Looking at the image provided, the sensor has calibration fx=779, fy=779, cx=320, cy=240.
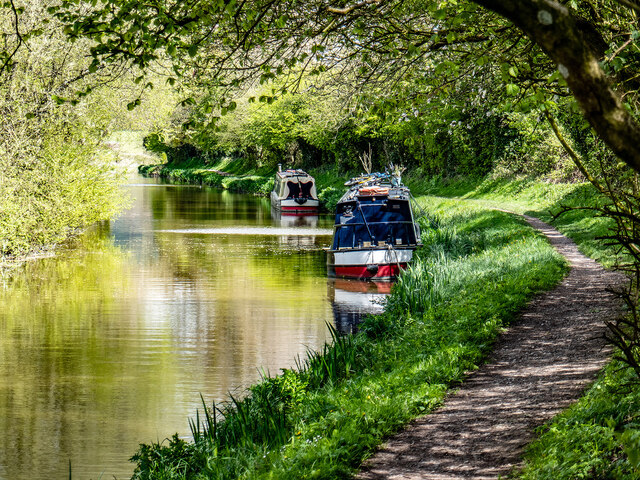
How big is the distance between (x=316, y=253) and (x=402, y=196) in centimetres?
543

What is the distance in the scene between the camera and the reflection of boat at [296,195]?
45.9 m

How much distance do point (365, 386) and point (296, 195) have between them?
3874cm

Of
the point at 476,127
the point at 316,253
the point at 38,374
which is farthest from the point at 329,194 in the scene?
the point at 38,374

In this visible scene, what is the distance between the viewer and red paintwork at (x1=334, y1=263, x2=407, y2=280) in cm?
2330

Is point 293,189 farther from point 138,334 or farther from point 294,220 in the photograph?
point 138,334

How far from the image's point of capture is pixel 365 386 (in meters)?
8.52

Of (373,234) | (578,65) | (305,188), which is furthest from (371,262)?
(305,188)

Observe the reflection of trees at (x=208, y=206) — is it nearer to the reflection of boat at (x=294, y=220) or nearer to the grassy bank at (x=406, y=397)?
the reflection of boat at (x=294, y=220)

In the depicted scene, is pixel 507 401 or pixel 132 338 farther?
pixel 132 338

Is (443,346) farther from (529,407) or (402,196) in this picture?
(402,196)

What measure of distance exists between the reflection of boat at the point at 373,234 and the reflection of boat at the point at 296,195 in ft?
67.4

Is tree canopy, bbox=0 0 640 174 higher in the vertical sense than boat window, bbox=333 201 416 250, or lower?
higher

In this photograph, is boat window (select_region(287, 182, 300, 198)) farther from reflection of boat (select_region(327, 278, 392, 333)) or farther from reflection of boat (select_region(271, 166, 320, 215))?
reflection of boat (select_region(327, 278, 392, 333))

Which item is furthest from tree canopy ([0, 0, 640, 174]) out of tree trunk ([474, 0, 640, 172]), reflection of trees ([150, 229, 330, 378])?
reflection of trees ([150, 229, 330, 378])
